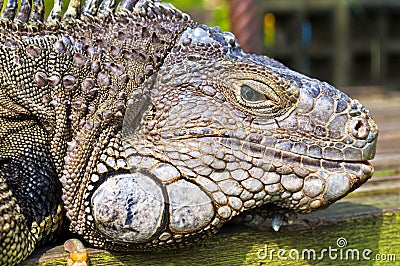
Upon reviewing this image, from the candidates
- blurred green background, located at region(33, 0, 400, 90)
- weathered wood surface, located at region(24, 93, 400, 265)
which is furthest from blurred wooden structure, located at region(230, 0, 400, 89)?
weathered wood surface, located at region(24, 93, 400, 265)

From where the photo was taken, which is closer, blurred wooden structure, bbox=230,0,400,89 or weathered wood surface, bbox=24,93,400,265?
weathered wood surface, bbox=24,93,400,265

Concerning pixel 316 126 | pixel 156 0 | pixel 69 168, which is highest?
pixel 156 0

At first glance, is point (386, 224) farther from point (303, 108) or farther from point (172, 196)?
point (172, 196)

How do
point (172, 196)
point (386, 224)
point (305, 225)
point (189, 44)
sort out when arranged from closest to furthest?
point (172, 196) < point (189, 44) < point (305, 225) < point (386, 224)

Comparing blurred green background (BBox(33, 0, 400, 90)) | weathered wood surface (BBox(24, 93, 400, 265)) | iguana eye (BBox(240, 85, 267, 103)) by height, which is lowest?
weathered wood surface (BBox(24, 93, 400, 265))

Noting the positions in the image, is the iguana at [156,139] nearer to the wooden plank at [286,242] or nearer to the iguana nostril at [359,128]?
the iguana nostril at [359,128]

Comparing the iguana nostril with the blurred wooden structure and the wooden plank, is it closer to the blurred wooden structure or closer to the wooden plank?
the wooden plank

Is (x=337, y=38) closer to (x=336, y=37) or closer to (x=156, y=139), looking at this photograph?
(x=336, y=37)

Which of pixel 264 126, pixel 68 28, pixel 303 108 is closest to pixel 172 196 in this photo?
pixel 264 126
